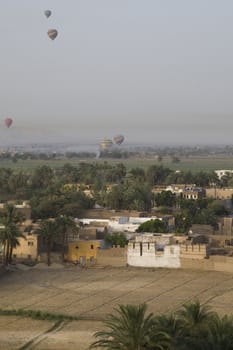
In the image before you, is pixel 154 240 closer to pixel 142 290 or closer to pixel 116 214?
pixel 142 290

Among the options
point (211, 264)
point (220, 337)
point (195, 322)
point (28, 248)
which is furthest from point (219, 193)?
point (220, 337)

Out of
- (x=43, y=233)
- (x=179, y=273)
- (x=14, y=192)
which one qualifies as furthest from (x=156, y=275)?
(x=14, y=192)

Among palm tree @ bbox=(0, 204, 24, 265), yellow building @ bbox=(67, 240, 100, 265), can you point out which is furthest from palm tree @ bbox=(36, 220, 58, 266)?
yellow building @ bbox=(67, 240, 100, 265)

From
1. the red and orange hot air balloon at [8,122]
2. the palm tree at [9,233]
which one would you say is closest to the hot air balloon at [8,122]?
the red and orange hot air balloon at [8,122]

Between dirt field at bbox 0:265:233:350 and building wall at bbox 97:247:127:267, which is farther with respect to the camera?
building wall at bbox 97:247:127:267

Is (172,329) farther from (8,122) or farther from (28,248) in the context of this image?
(8,122)

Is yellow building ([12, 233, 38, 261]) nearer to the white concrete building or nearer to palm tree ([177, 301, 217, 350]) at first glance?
the white concrete building

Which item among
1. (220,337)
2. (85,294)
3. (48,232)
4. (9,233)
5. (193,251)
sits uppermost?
(48,232)
